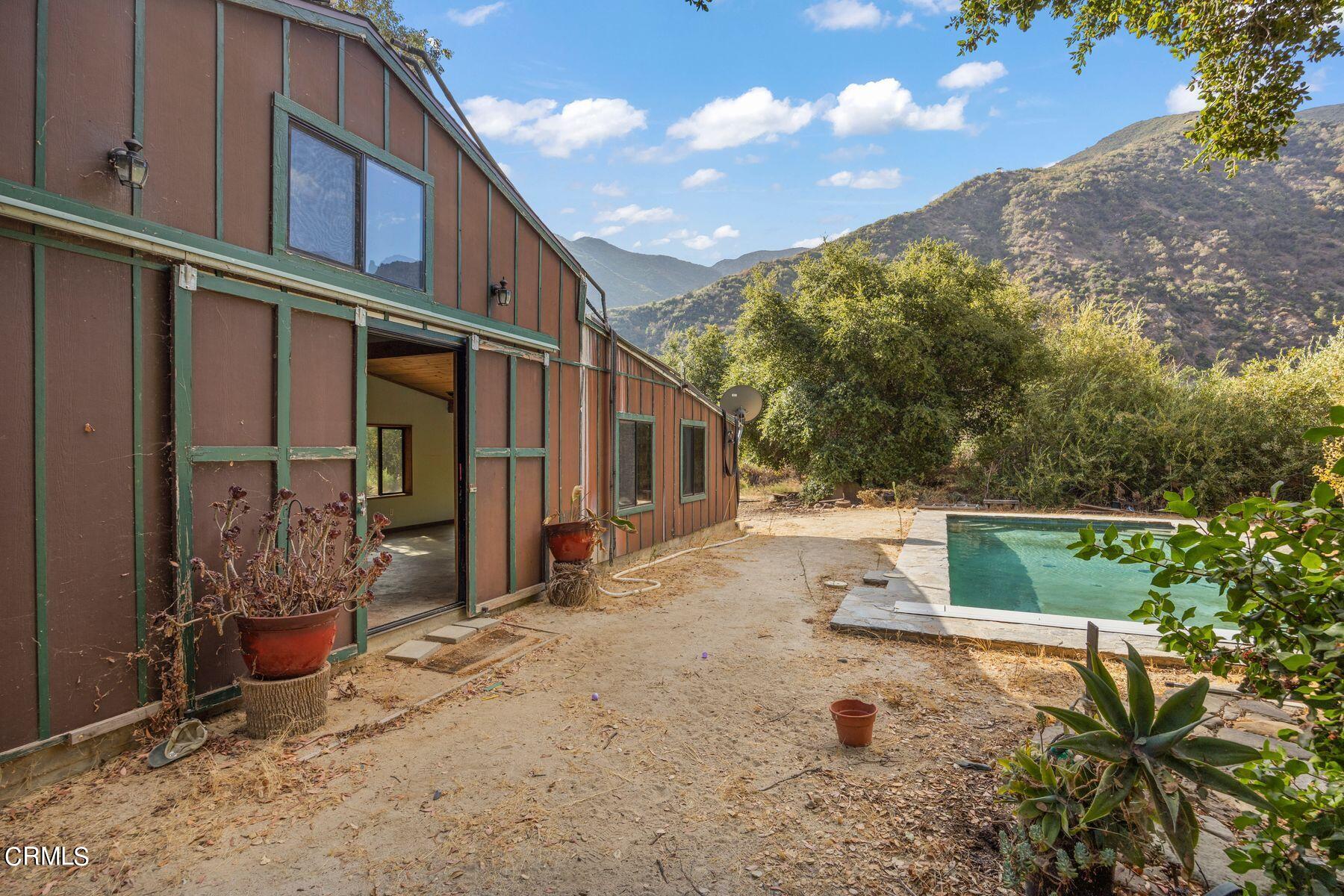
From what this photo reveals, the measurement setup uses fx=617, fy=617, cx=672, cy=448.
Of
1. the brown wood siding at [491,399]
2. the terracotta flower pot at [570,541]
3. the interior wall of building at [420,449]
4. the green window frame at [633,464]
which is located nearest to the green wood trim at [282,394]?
the brown wood siding at [491,399]

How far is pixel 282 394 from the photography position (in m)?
3.54

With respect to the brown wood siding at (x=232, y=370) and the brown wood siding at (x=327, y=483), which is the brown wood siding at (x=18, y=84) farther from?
the brown wood siding at (x=327, y=483)

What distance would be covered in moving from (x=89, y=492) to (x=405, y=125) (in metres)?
3.16

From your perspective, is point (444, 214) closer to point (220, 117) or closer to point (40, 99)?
Result: point (220, 117)

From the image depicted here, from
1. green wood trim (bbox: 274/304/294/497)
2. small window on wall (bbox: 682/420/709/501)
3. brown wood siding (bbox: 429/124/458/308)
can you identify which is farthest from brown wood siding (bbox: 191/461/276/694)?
small window on wall (bbox: 682/420/709/501)

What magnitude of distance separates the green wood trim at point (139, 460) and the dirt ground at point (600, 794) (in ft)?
1.70

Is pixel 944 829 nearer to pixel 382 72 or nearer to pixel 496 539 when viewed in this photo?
pixel 496 539

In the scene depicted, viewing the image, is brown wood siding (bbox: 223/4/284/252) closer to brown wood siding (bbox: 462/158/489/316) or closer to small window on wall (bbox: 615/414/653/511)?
brown wood siding (bbox: 462/158/489/316)

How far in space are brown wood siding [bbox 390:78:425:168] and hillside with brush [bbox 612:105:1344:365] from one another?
23283mm

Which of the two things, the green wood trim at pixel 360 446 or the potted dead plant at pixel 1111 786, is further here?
the green wood trim at pixel 360 446

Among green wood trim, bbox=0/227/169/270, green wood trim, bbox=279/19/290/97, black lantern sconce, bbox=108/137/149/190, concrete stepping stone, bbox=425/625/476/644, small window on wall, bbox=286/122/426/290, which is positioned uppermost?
green wood trim, bbox=279/19/290/97

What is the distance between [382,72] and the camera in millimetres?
4301

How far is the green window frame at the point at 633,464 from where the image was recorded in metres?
7.33

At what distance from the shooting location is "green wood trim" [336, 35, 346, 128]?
395cm
